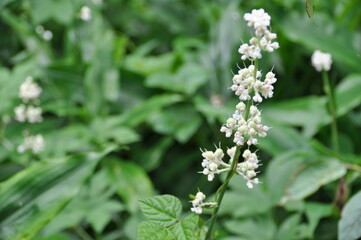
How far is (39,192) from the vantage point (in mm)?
1529

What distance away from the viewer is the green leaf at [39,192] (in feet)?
4.79

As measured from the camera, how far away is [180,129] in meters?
2.37

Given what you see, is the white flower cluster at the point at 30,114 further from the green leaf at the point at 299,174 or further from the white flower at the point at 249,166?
the white flower at the point at 249,166

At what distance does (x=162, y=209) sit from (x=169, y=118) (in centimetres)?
143

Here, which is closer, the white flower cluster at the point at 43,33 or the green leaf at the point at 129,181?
the green leaf at the point at 129,181

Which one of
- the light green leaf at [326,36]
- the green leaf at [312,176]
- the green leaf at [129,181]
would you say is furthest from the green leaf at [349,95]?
the green leaf at [129,181]

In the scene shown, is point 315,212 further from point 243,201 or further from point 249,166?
point 249,166

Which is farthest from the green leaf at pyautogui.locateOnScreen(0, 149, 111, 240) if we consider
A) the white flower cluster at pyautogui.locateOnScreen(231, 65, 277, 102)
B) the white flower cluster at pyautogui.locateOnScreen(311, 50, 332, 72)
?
the white flower cluster at pyautogui.locateOnScreen(311, 50, 332, 72)

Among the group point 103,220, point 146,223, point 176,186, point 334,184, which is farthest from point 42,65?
point 146,223

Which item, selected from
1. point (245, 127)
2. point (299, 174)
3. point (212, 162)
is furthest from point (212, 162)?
point (299, 174)

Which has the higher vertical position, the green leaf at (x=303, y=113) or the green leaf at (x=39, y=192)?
the green leaf at (x=303, y=113)

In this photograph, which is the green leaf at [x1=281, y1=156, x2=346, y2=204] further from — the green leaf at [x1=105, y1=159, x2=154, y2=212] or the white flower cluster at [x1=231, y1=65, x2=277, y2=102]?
the white flower cluster at [x1=231, y1=65, x2=277, y2=102]

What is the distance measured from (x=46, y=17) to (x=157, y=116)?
83cm

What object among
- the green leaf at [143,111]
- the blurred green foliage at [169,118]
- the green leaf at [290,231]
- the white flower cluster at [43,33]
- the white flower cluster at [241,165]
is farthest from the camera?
the white flower cluster at [43,33]
